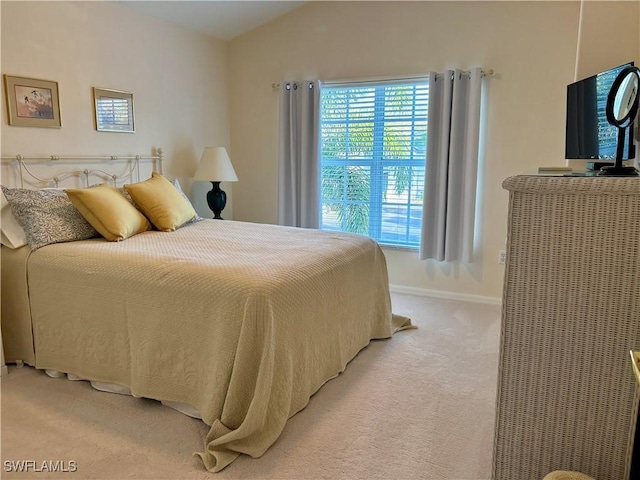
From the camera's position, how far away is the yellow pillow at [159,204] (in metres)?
3.05

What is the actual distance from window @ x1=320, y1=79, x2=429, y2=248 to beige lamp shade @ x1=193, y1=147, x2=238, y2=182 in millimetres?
918

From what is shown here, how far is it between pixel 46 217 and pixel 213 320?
135 centimetres

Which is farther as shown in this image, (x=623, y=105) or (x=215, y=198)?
(x=215, y=198)

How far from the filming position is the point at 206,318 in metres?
2.01

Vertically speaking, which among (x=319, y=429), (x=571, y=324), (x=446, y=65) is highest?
(x=446, y=65)

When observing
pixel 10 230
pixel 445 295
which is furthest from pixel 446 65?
pixel 10 230

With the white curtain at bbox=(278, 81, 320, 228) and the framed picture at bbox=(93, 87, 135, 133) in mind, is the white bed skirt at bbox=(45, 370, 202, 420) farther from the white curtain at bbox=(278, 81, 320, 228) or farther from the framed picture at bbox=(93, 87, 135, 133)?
the white curtain at bbox=(278, 81, 320, 228)

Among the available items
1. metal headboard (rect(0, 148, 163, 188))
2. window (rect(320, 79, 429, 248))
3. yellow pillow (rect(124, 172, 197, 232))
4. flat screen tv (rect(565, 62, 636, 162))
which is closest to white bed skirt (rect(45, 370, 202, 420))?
yellow pillow (rect(124, 172, 197, 232))

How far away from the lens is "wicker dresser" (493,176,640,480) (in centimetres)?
119

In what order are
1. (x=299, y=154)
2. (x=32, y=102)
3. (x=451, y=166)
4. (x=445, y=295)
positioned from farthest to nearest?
(x=299, y=154) → (x=445, y=295) → (x=451, y=166) → (x=32, y=102)

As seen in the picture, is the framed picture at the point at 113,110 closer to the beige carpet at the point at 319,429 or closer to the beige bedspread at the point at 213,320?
the beige bedspread at the point at 213,320

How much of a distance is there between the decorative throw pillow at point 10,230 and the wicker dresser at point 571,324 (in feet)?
8.43

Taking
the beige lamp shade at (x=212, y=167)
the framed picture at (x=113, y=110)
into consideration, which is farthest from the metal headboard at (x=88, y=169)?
the beige lamp shade at (x=212, y=167)

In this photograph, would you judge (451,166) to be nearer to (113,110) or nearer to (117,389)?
(113,110)
